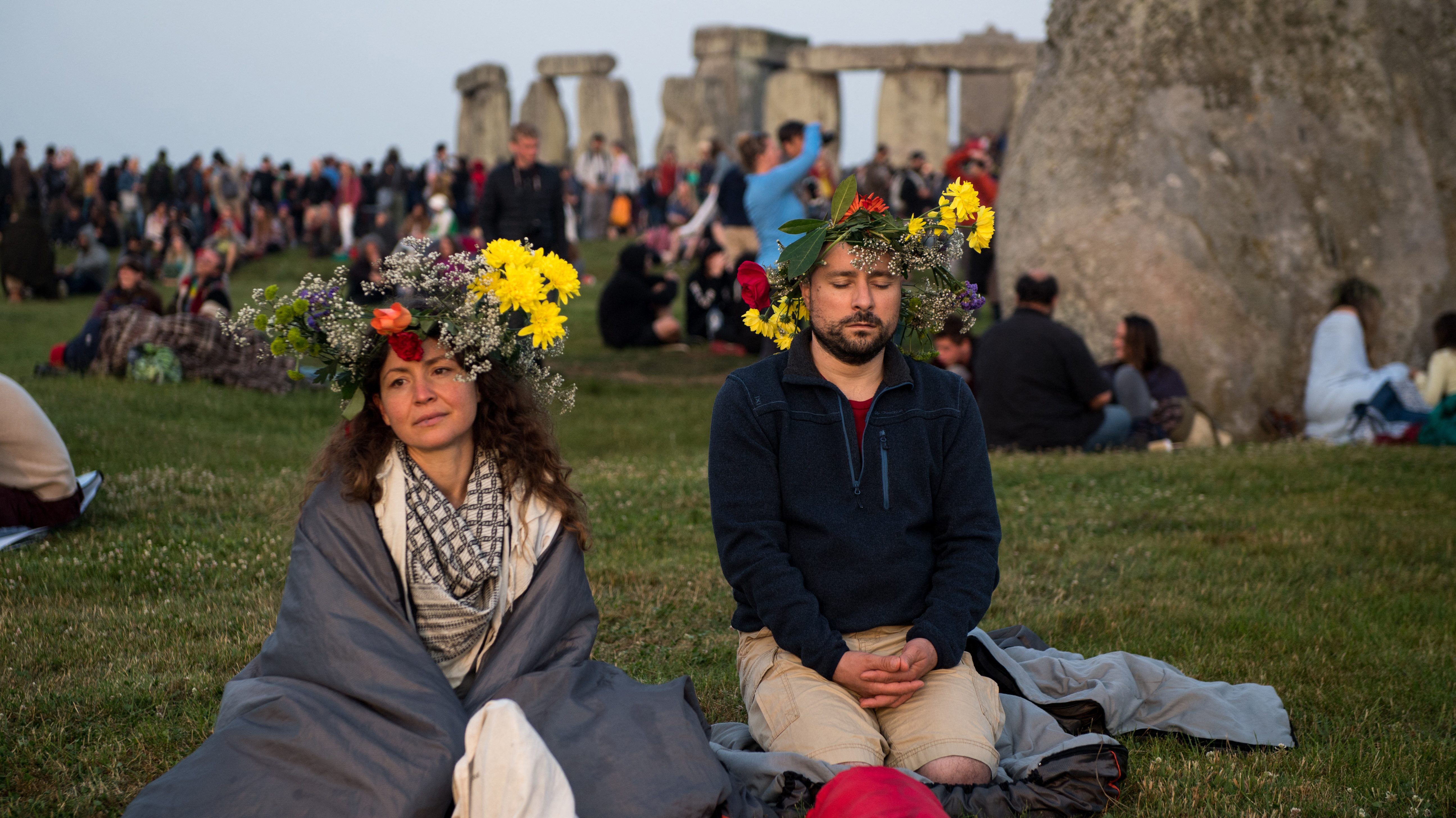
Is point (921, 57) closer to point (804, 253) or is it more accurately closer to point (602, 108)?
point (602, 108)

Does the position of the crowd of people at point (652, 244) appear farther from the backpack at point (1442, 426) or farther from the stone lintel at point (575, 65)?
the stone lintel at point (575, 65)

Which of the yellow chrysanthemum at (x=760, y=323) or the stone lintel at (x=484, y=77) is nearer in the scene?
the yellow chrysanthemum at (x=760, y=323)

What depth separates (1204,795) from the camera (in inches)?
163

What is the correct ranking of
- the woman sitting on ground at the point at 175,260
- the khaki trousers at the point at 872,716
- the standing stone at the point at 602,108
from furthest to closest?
the standing stone at the point at 602,108, the woman sitting on ground at the point at 175,260, the khaki trousers at the point at 872,716

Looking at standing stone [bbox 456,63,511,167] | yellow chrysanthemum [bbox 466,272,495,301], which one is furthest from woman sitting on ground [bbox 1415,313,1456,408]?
standing stone [bbox 456,63,511,167]

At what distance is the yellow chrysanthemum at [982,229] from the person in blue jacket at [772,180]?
24.0 ft

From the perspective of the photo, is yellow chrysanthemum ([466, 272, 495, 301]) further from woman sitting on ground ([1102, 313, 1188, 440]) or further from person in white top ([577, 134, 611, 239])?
person in white top ([577, 134, 611, 239])

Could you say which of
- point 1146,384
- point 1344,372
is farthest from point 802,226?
point 1344,372

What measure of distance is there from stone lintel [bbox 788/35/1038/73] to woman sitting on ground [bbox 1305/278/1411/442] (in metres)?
27.4

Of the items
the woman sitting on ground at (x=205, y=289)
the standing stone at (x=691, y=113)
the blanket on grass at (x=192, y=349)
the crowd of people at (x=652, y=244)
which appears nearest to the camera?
the crowd of people at (x=652, y=244)

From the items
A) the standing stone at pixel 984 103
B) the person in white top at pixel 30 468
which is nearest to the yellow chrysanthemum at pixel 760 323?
the person in white top at pixel 30 468

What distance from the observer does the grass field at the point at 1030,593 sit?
4395mm

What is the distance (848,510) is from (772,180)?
8.39 meters

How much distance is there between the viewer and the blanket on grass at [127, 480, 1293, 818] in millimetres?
3539
